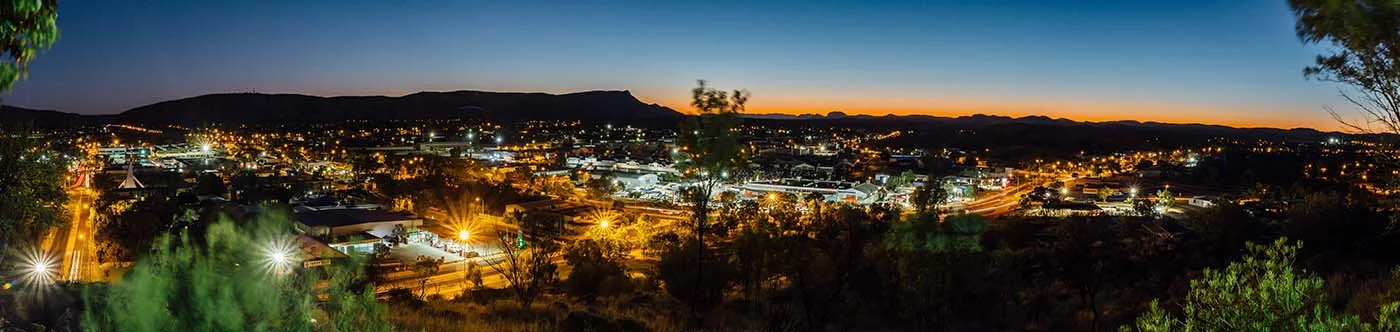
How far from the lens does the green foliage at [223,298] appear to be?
3350 mm

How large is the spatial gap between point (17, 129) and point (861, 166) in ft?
187

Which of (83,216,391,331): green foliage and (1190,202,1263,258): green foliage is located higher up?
(83,216,391,331): green foliage

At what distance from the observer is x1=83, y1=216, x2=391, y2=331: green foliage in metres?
3.35

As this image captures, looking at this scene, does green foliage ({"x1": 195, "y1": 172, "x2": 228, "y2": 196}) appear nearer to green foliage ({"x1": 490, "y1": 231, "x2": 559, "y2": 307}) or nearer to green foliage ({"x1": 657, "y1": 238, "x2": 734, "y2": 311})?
green foliage ({"x1": 490, "y1": 231, "x2": 559, "y2": 307})

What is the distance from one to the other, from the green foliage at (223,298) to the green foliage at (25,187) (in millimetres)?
9262

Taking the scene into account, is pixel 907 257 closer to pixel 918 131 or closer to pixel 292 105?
pixel 918 131

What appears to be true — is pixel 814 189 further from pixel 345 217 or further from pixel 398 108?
pixel 398 108

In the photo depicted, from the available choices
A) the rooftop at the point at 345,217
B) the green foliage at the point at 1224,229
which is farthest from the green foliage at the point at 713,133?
the rooftop at the point at 345,217

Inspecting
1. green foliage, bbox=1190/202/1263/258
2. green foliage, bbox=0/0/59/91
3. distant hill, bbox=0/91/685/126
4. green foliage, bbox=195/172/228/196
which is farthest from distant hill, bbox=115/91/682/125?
green foliage, bbox=0/0/59/91

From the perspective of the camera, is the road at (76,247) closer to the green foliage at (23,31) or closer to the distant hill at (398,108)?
the green foliage at (23,31)

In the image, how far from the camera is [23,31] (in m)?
2.50

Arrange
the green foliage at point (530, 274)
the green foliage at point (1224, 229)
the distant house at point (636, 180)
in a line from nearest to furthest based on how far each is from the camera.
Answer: the green foliage at point (530, 274)
the green foliage at point (1224, 229)
the distant house at point (636, 180)

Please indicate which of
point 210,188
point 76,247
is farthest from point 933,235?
point 210,188

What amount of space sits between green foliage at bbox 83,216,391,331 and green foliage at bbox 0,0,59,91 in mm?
1248
